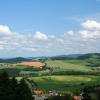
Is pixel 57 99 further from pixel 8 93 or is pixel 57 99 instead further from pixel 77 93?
pixel 77 93

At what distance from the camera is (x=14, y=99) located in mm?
56875

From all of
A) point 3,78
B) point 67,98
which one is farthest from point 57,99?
point 3,78

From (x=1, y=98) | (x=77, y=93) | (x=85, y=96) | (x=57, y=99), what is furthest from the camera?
(x=77, y=93)

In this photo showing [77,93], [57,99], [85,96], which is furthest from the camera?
[77,93]

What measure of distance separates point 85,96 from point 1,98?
33.0 metres

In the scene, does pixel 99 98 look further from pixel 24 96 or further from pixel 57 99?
pixel 24 96

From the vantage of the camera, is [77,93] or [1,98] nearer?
[1,98]

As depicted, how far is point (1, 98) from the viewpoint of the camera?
56688mm

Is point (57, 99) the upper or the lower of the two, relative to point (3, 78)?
lower

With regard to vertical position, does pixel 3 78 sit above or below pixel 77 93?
above

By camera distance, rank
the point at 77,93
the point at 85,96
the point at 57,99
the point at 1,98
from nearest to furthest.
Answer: the point at 1,98 → the point at 85,96 → the point at 57,99 → the point at 77,93

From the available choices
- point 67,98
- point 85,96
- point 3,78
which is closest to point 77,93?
point 67,98

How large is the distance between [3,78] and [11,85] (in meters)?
2.04

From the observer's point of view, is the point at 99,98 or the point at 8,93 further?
the point at 99,98
